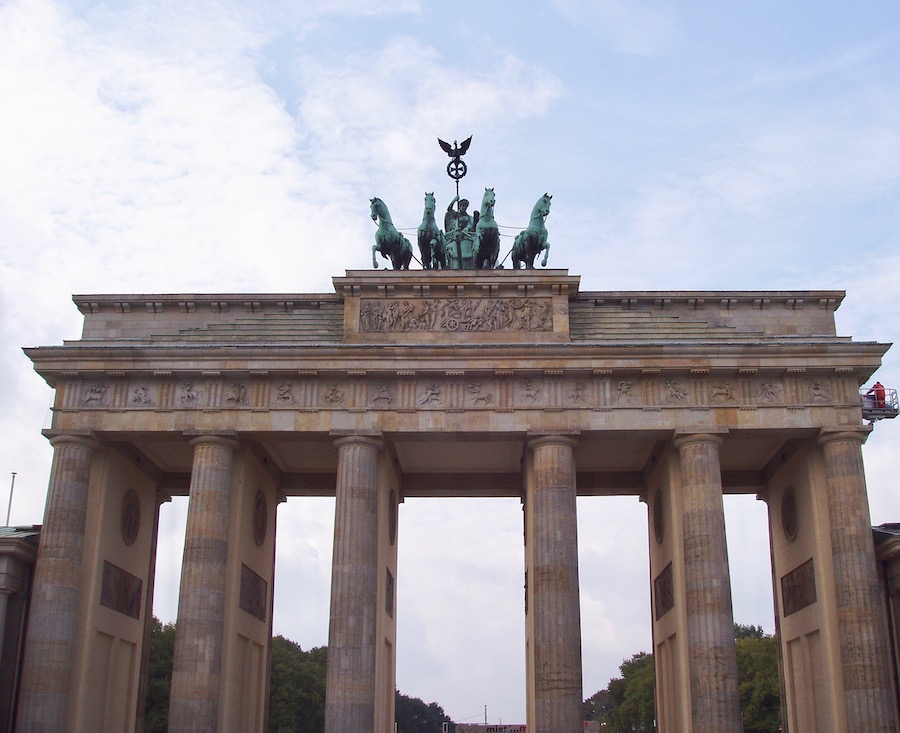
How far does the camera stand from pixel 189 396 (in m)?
33.4

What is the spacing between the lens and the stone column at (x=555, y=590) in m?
29.9

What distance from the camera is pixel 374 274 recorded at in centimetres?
3525

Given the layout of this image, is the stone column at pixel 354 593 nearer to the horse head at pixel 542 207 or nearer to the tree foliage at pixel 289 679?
the horse head at pixel 542 207

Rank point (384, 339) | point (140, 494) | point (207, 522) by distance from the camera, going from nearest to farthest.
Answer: point (207, 522)
point (384, 339)
point (140, 494)

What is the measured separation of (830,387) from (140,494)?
968 inches

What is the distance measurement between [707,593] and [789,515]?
6869 millimetres

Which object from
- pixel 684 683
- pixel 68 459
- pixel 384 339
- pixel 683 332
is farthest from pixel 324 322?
pixel 684 683

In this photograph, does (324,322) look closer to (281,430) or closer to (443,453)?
(281,430)

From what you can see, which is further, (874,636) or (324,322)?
(324,322)

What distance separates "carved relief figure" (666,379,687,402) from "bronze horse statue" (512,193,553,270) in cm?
649

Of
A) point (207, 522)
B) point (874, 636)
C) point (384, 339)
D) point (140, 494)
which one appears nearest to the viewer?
point (874, 636)

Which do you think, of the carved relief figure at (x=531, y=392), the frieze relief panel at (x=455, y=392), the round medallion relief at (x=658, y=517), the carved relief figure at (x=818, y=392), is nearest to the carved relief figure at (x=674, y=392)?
the frieze relief panel at (x=455, y=392)

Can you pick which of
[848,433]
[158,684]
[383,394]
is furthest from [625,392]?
[158,684]

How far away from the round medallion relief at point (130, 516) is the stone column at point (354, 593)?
8.61 meters
